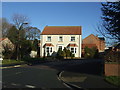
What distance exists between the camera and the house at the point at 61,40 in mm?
51344

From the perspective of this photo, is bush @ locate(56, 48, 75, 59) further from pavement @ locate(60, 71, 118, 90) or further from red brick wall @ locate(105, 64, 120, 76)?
pavement @ locate(60, 71, 118, 90)

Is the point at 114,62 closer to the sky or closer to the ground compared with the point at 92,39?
closer to the ground

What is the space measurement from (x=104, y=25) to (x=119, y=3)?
7.67 ft

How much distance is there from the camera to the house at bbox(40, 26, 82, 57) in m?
51.3

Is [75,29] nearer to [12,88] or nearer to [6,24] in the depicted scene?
[6,24]

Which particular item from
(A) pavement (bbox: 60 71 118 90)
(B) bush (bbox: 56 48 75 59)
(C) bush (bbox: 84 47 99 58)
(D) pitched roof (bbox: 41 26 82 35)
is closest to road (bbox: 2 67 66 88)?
(A) pavement (bbox: 60 71 118 90)

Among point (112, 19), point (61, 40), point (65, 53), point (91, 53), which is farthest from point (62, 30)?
point (112, 19)

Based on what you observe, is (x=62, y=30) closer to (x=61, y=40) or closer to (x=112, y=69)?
(x=61, y=40)

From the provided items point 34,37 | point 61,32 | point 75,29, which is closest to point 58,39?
point 61,32

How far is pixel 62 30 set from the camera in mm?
54188

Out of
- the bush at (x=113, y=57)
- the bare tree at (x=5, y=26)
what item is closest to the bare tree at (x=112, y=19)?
the bush at (x=113, y=57)

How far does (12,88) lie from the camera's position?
973 cm

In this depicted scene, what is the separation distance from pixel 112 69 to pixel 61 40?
39.0 meters

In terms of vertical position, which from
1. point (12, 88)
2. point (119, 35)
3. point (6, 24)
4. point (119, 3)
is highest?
point (6, 24)
